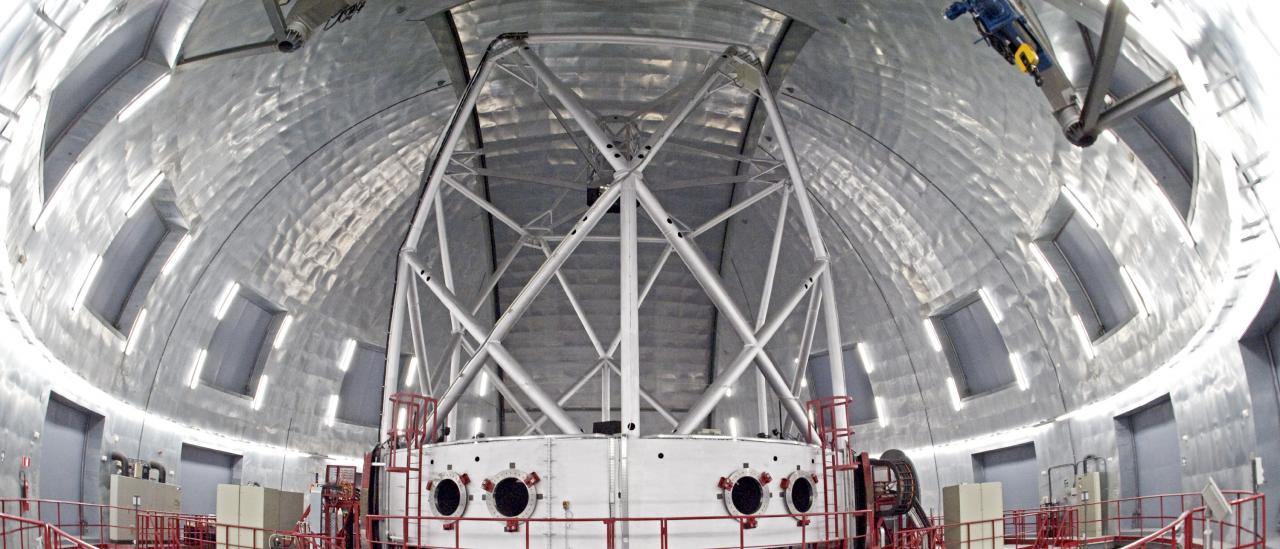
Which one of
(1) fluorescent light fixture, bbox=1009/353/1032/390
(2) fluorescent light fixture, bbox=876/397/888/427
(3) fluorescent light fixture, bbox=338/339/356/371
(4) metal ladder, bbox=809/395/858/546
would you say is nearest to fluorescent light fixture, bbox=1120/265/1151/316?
(1) fluorescent light fixture, bbox=1009/353/1032/390

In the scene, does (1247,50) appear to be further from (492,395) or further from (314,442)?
(492,395)

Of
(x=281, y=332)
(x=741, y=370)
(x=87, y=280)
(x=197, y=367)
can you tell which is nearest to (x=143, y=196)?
(x=87, y=280)

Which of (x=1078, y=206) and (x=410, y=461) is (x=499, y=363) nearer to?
(x=410, y=461)

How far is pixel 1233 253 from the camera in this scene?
629 inches

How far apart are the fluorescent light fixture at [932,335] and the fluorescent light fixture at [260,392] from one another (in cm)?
1808

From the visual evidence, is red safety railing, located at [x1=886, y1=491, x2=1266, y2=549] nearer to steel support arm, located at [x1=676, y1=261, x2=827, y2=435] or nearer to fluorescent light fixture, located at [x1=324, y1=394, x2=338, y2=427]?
steel support arm, located at [x1=676, y1=261, x2=827, y2=435]

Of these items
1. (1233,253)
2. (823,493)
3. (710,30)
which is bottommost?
(823,493)

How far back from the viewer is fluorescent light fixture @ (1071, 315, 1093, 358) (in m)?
22.5

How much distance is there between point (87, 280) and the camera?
20375 mm

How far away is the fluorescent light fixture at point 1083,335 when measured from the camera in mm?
22453

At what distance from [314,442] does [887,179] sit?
17888mm

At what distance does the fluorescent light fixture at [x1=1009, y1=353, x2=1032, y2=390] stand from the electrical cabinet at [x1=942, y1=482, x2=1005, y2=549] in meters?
4.94

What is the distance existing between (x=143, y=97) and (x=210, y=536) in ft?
35.9

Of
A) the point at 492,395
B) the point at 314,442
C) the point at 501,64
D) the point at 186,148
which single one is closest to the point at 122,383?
the point at 186,148
